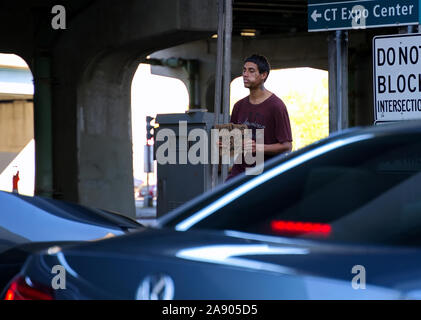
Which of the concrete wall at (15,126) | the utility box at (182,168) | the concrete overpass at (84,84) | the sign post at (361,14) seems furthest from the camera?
the concrete wall at (15,126)

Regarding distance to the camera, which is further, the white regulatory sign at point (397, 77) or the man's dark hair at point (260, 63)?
the white regulatory sign at point (397, 77)

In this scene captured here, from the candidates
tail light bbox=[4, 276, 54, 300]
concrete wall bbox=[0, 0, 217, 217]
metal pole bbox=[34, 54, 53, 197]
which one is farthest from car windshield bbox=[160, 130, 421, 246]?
metal pole bbox=[34, 54, 53, 197]

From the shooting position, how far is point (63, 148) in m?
18.6

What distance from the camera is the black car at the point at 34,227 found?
5414 mm

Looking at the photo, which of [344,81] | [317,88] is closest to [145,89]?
[317,88]

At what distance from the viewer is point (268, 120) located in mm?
7547

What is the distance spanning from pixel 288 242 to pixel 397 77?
6779 mm

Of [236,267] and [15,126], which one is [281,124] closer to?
[236,267]

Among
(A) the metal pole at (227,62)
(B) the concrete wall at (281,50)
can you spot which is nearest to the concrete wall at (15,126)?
(B) the concrete wall at (281,50)

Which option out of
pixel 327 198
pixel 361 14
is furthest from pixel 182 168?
Result: pixel 327 198

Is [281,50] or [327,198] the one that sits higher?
[281,50]

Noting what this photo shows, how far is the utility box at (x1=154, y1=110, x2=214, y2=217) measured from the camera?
15.6m

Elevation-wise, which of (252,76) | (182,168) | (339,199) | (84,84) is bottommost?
(182,168)

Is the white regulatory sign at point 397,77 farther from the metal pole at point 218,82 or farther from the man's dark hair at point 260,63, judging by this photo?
the metal pole at point 218,82
